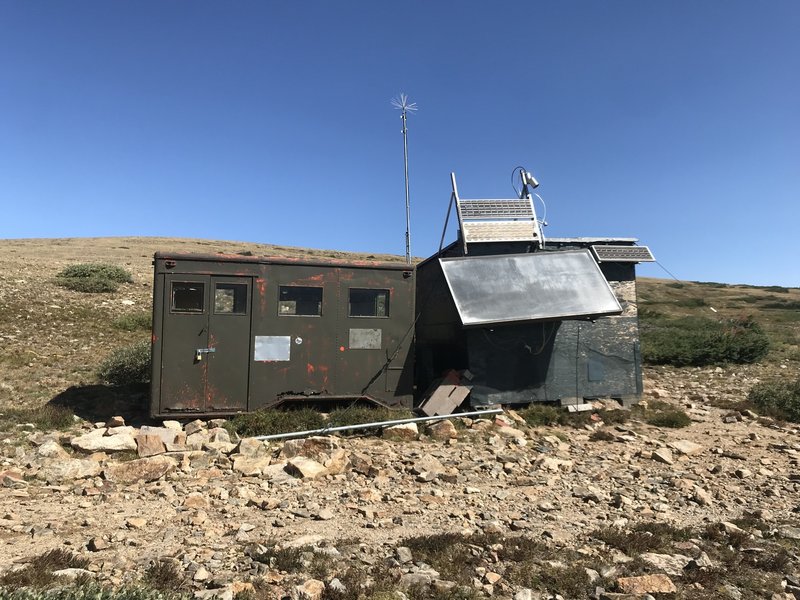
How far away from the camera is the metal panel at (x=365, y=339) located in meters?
9.78

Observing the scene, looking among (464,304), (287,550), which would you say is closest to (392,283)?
(464,304)

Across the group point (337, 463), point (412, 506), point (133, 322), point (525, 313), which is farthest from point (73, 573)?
point (133, 322)

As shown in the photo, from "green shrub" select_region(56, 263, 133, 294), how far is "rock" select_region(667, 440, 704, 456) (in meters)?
20.6

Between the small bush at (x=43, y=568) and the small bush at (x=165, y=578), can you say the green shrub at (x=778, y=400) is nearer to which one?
the small bush at (x=165, y=578)

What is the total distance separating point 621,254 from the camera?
12188mm

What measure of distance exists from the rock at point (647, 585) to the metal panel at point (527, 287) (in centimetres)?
587

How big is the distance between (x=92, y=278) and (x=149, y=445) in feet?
58.5

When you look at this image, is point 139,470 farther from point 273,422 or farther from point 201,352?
point 201,352

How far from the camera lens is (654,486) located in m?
6.81

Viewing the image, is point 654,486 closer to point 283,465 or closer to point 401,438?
point 401,438

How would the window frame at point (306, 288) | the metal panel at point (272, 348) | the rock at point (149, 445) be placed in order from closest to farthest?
the rock at point (149, 445) < the metal panel at point (272, 348) < the window frame at point (306, 288)

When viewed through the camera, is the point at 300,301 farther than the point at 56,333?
No

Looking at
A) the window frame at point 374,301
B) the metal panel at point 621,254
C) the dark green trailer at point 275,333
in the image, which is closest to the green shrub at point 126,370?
the dark green trailer at point 275,333

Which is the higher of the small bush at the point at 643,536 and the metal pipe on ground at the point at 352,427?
the metal pipe on ground at the point at 352,427
